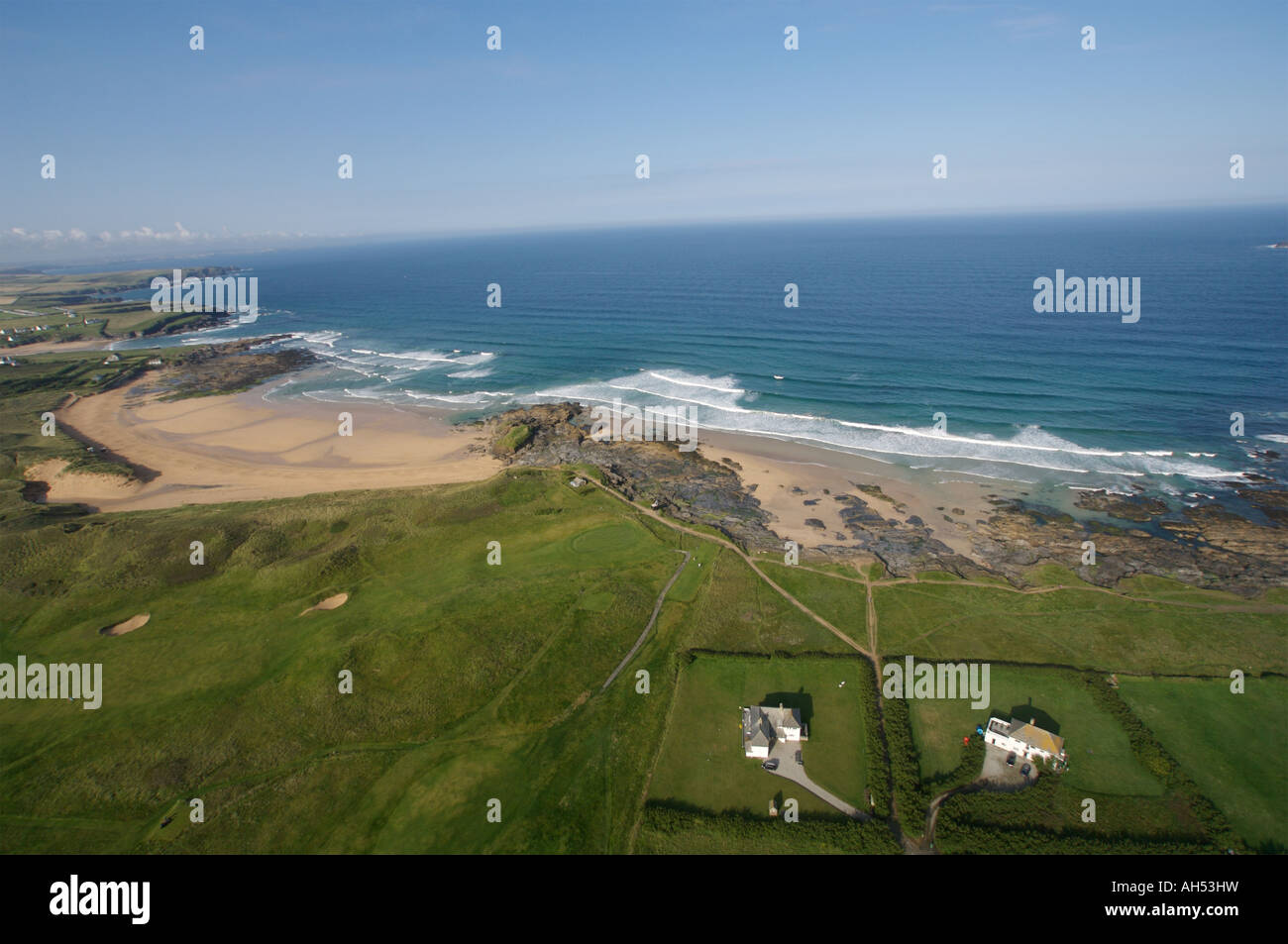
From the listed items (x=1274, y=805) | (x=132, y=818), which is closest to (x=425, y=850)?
(x=132, y=818)

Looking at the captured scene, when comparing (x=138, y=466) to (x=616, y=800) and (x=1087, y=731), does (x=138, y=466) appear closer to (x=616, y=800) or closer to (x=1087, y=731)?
(x=616, y=800)

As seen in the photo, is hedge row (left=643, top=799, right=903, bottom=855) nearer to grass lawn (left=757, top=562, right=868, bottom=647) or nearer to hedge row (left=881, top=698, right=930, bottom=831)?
hedge row (left=881, top=698, right=930, bottom=831)

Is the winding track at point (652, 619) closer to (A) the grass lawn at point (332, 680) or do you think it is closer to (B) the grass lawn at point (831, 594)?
(A) the grass lawn at point (332, 680)

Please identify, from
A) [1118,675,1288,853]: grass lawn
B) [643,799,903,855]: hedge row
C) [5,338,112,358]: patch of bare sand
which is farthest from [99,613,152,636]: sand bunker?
[5,338,112,358]: patch of bare sand

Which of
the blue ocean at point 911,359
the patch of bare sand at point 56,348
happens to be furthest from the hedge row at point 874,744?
the patch of bare sand at point 56,348

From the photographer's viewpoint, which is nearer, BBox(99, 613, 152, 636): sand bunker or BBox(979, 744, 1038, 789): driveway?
BBox(979, 744, 1038, 789): driveway

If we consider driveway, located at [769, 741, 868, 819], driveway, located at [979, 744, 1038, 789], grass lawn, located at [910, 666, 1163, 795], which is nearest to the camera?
driveway, located at [769, 741, 868, 819]

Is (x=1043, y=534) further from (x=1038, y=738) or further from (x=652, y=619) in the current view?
(x=652, y=619)
